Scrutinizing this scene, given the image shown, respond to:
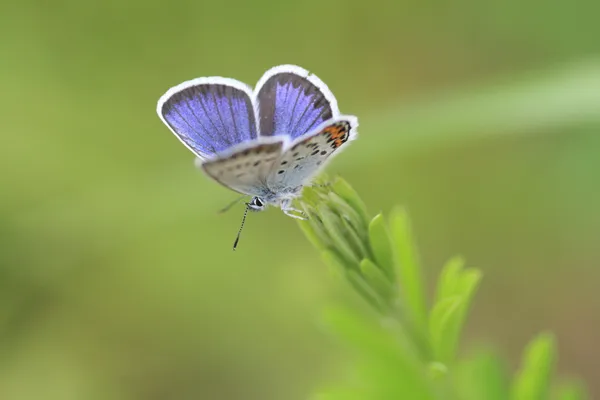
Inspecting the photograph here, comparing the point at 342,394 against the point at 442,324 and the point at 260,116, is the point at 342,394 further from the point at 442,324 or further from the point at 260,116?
the point at 260,116

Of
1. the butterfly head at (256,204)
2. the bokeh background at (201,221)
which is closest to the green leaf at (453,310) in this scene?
the butterfly head at (256,204)

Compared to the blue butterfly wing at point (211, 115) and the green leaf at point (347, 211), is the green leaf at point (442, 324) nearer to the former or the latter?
the green leaf at point (347, 211)

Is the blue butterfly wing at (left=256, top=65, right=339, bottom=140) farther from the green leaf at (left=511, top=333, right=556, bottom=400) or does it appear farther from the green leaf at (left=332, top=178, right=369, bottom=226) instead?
the green leaf at (left=511, top=333, right=556, bottom=400)

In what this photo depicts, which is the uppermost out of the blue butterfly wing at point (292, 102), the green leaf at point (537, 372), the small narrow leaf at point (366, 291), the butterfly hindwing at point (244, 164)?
the blue butterfly wing at point (292, 102)

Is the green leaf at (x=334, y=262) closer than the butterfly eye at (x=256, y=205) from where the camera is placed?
Yes

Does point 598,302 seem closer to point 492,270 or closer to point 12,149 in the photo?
point 492,270

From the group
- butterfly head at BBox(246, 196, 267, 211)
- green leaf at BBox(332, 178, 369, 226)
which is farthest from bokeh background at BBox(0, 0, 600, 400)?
green leaf at BBox(332, 178, 369, 226)

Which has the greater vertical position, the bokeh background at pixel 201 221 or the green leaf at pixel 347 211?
the bokeh background at pixel 201 221
